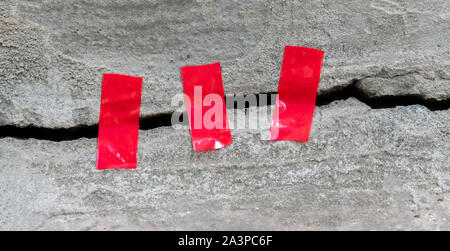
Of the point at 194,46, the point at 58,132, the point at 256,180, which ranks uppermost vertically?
the point at 194,46

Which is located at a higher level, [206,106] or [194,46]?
[194,46]

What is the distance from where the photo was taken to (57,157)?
3.75ft

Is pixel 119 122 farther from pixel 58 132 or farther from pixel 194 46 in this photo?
pixel 194 46

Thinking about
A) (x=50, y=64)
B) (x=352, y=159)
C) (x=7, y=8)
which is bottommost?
(x=352, y=159)

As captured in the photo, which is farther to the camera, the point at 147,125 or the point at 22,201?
the point at 147,125

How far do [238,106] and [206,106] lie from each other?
0.08 meters

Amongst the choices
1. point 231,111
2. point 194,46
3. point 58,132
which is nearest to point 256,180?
point 231,111

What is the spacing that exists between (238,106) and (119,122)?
1.02 feet

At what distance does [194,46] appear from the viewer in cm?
115

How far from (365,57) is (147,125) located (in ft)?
1.96

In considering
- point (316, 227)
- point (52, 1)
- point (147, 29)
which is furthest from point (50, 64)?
point (316, 227)

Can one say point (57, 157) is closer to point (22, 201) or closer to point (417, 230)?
point (22, 201)

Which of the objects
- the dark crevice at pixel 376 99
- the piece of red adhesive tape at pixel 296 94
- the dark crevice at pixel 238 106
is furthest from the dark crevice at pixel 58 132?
the dark crevice at pixel 376 99

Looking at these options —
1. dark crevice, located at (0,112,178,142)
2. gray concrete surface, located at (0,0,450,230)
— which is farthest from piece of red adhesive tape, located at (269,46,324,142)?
dark crevice, located at (0,112,178,142)
